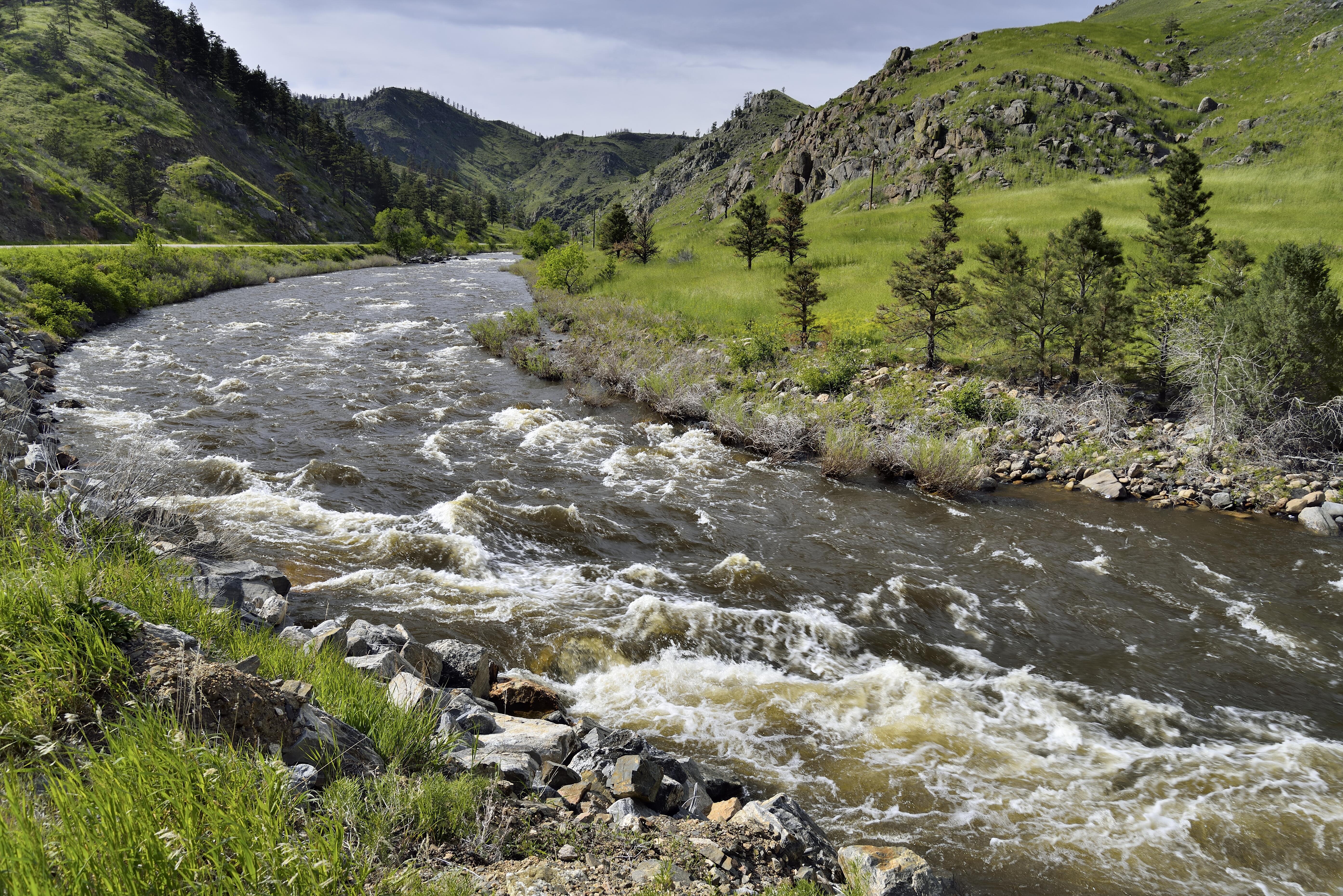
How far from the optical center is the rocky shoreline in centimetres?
361

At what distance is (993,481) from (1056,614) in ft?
20.0

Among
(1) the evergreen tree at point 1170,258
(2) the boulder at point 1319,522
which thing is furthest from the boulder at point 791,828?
(1) the evergreen tree at point 1170,258

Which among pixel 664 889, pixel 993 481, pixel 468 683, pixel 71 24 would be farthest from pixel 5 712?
pixel 71 24

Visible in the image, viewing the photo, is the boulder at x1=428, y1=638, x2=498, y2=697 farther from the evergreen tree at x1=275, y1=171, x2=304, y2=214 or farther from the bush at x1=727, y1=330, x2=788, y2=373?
the evergreen tree at x1=275, y1=171, x2=304, y2=214

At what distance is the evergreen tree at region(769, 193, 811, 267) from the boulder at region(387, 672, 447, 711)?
124ft

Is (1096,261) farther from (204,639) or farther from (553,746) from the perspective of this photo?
(204,639)

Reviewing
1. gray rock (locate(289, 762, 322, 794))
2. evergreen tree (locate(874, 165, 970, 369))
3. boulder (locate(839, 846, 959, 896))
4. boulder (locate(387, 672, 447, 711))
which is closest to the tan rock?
boulder (locate(839, 846, 959, 896))

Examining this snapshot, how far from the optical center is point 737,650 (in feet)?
29.9

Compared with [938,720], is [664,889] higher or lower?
higher

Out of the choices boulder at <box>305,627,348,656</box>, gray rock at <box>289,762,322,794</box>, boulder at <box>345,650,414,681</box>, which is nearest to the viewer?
gray rock at <box>289,762,322,794</box>

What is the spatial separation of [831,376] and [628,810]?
59.9 ft

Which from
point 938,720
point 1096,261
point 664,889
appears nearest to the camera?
point 664,889

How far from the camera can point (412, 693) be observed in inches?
218

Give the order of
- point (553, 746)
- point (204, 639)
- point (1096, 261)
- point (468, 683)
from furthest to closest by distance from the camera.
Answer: point (1096, 261) → point (468, 683) → point (553, 746) → point (204, 639)
